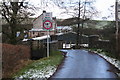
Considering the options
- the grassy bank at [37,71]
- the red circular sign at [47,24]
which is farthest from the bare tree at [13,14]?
the grassy bank at [37,71]

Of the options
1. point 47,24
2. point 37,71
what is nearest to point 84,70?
point 37,71

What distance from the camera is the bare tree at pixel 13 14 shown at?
15078 millimetres

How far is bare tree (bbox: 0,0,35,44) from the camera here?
15.1 metres

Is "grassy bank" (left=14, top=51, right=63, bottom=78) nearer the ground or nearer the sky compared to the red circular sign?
nearer the ground

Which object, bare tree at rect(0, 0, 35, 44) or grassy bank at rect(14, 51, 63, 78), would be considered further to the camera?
bare tree at rect(0, 0, 35, 44)

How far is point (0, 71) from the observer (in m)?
7.34

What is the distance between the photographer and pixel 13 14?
588 inches

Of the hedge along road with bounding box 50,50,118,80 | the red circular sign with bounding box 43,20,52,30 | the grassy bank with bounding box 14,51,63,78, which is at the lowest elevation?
the hedge along road with bounding box 50,50,118,80

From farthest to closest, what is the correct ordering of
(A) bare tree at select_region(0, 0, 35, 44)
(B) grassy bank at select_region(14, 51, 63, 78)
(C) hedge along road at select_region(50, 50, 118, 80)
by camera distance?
1. (A) bare tree at select_region(0, 0, 35, 44)
2. (C) hedge along road at select_region(50, 50, 118, 80)
3. (B) grassy bank at select_region(14, 51, 63, 78)

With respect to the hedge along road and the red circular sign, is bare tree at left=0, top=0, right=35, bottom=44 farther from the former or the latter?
the hedge along road

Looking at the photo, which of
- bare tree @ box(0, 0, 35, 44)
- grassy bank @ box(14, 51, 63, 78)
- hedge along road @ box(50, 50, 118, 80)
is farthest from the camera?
bare tree @ box(0, 0, 35, 44)

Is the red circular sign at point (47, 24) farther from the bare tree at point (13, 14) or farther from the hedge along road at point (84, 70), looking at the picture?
the hedge along road at point (84, 70)

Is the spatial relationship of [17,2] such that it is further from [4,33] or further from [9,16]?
[4,33]

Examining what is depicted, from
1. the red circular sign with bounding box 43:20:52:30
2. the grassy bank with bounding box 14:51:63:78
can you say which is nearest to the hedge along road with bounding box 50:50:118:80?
the grassy bank with bounding box 14:51:63:78
